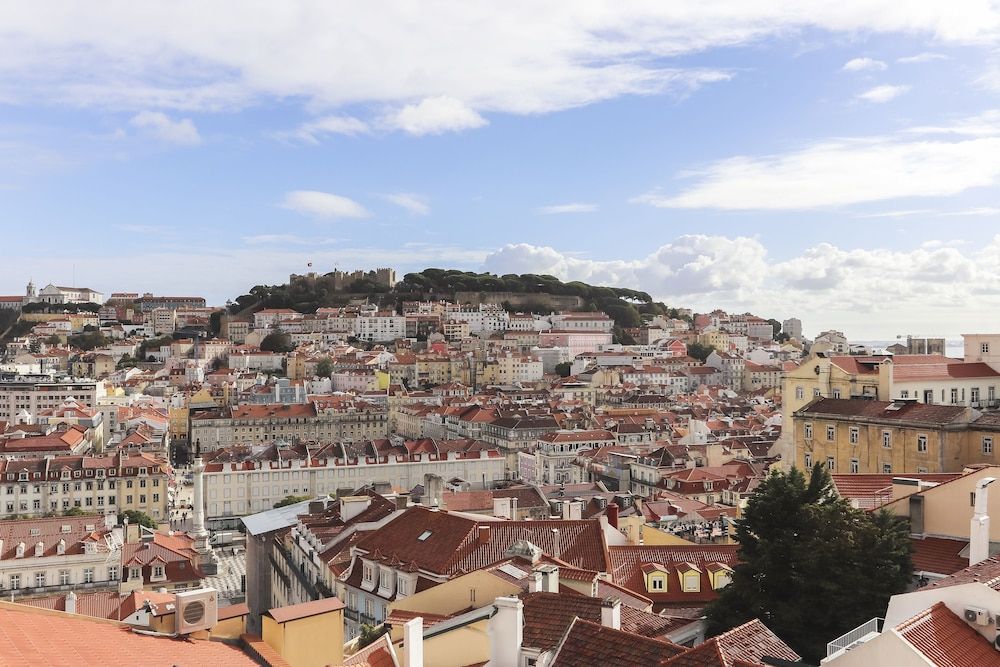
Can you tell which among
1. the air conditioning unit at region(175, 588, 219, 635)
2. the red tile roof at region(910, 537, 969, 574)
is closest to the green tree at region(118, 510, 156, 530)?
the red tile roof at region(910, 537, 969, 574)

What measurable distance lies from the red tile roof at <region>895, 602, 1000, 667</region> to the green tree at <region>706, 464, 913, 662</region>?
3558 mm

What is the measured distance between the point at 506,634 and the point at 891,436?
47.7ft

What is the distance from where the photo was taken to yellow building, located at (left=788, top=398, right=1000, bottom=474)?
18359 millimetres

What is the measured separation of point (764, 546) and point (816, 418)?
37.5 ft

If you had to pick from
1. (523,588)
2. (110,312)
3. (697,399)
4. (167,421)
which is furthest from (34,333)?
(523,588)

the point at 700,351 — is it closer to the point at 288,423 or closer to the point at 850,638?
the point at 288,423

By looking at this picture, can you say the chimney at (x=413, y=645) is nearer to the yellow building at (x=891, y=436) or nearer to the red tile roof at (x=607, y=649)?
the red tile roof at (x=607, y=649)

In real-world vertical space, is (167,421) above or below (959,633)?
below

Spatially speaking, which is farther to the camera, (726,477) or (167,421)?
(167,421)

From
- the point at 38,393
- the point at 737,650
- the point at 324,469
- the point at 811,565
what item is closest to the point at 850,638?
the point at 737,650

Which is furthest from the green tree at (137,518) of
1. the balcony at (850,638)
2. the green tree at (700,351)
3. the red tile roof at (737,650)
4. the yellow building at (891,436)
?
the green tree at (700,351)

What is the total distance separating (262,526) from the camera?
23000 mm

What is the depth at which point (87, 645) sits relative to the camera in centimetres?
525

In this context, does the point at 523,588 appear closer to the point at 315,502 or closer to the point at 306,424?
the point at 315,502
